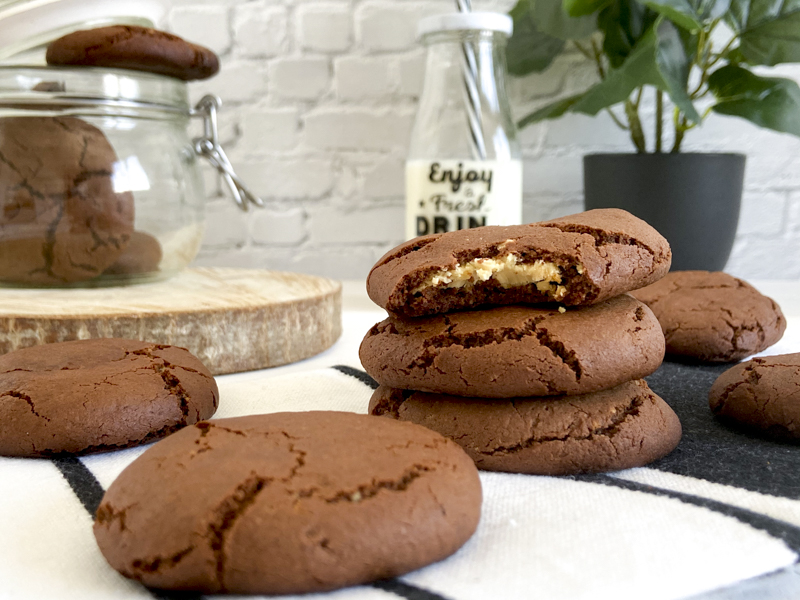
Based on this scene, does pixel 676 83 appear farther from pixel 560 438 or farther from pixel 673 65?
pixel 560 438

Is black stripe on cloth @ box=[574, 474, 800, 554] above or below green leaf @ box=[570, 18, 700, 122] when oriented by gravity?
below

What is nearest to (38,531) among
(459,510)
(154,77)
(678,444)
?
(459,510)

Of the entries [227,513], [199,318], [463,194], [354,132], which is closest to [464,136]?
[463,194]

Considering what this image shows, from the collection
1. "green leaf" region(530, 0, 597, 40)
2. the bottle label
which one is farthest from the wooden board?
"green leaf" region(530, 0, 597, 40)

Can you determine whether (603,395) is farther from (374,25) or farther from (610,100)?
(374,25)

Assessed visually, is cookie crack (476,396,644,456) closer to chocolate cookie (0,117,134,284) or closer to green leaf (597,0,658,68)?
chocolate cookie (0,117,134,284)

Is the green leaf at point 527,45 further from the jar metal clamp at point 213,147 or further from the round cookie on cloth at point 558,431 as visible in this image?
the round cookie on cloth at point 558,431

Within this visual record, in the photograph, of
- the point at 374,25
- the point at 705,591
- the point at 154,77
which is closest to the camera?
the point at 705,591
